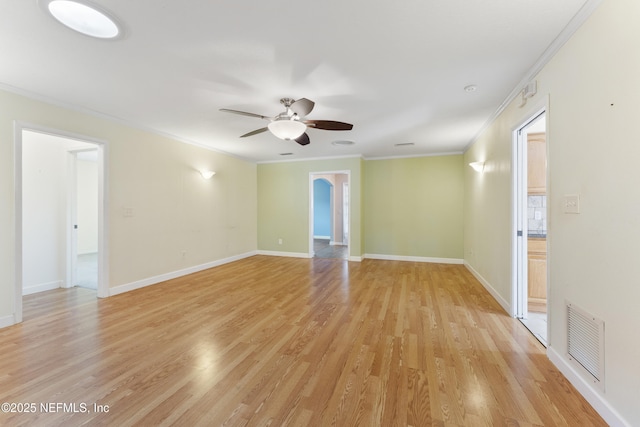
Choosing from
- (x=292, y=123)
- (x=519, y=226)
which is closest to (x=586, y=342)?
(x=519, y=226)

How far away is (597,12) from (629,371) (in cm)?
206

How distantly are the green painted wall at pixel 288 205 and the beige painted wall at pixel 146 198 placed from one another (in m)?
0.95

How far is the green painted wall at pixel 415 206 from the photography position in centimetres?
581

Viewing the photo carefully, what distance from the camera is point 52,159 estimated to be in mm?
4047

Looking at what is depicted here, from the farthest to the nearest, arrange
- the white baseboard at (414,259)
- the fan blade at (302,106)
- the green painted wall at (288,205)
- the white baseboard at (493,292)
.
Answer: the green painted wall at (288,205), the white baseboard at (414,259), the white baseboard at (493,292), the fan blade at (302,106)

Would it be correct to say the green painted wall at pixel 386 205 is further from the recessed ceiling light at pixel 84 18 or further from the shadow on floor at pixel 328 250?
the recessed ceiling light at pixel 84 18

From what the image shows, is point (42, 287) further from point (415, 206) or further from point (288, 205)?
point (415, 206)

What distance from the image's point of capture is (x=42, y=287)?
12.8 feet

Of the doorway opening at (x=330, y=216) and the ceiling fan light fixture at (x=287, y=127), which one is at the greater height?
the ceiling fan light fixture at (x=287, y=127)

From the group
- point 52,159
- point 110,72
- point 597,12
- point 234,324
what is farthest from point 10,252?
point 597,12

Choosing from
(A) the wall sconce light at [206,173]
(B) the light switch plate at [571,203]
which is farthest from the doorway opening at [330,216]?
(B) the light switch plate at [571,203]

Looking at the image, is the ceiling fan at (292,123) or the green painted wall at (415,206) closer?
the ceiling fan at (292,123)

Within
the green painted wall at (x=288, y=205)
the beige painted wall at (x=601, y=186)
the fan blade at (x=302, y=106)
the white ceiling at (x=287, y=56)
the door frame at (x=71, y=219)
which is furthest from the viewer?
the green painted wall at (x=288, y=205)

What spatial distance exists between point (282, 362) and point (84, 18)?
2841 mm
